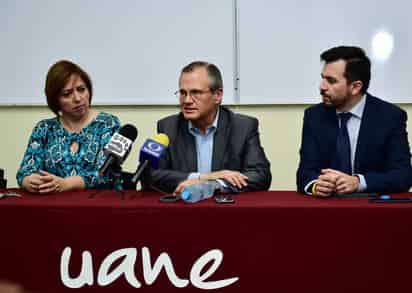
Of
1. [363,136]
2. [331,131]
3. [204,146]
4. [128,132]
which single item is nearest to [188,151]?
[204,146]

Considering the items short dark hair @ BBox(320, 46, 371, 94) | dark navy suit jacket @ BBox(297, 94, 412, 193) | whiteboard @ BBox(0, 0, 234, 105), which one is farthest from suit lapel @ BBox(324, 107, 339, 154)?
whiteboard @ BBox(0, 0, 234, 105)

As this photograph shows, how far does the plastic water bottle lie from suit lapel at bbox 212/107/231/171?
0.37 metres

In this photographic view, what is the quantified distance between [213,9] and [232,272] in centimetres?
213

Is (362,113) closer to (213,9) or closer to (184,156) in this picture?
(184,156)

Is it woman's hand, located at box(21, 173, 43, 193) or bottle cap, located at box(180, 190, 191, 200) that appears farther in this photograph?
woman's hand, located at box(21, 173, 43, 193)

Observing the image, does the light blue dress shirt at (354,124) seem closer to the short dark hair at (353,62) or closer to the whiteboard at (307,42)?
the short dark hair at (353,62)

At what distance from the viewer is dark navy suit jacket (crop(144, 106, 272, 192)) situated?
2378 millimetres

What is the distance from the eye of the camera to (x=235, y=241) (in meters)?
1.75

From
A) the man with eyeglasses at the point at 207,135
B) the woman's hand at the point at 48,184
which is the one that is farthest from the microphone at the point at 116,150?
the man with eyeglasses at the point at 207,135

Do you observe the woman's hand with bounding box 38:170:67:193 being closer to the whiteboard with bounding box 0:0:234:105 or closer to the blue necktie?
the blue necktie

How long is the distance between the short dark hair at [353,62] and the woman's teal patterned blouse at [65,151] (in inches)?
39.2

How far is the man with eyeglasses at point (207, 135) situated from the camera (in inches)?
93.2

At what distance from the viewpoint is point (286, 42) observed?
3.47m

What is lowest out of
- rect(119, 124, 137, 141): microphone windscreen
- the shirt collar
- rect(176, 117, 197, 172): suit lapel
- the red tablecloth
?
the red tablecloth
